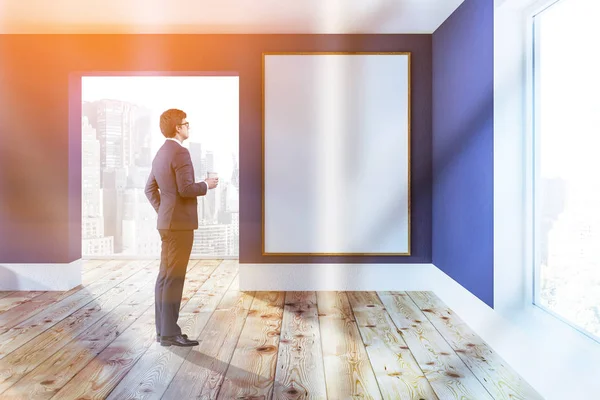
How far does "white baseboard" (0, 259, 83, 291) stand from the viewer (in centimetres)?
444

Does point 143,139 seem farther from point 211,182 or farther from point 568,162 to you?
point 568,162

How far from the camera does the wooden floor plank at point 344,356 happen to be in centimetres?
234

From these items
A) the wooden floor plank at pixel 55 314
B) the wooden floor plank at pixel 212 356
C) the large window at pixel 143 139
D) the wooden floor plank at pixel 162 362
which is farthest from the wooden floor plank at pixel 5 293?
the wooden floor plank at pixel 212 356

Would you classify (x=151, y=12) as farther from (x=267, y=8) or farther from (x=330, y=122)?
(x=330, y=122)

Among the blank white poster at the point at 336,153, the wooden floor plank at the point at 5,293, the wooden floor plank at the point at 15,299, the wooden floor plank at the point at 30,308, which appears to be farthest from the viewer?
the blank white poster at the point at 336,153

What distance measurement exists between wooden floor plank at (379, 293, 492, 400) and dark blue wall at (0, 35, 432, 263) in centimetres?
99

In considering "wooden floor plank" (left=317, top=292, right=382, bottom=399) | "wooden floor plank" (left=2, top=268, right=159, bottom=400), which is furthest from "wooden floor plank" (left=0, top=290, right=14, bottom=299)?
"wooden floor plank" (left=317, top=292, right=382, bottom=399)

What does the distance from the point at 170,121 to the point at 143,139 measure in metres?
2.93

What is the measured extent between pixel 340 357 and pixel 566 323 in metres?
1.22

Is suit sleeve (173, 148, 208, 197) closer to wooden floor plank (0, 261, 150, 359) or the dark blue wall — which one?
wooden floor plank (0, 261, 150, 359)

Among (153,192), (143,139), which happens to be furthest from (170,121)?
(143,139)

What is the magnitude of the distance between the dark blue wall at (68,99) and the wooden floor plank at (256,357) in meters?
1.00

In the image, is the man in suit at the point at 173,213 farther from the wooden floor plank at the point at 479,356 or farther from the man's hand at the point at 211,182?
the wooden floor plank at the point at 479,356

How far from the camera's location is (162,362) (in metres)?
2.70
